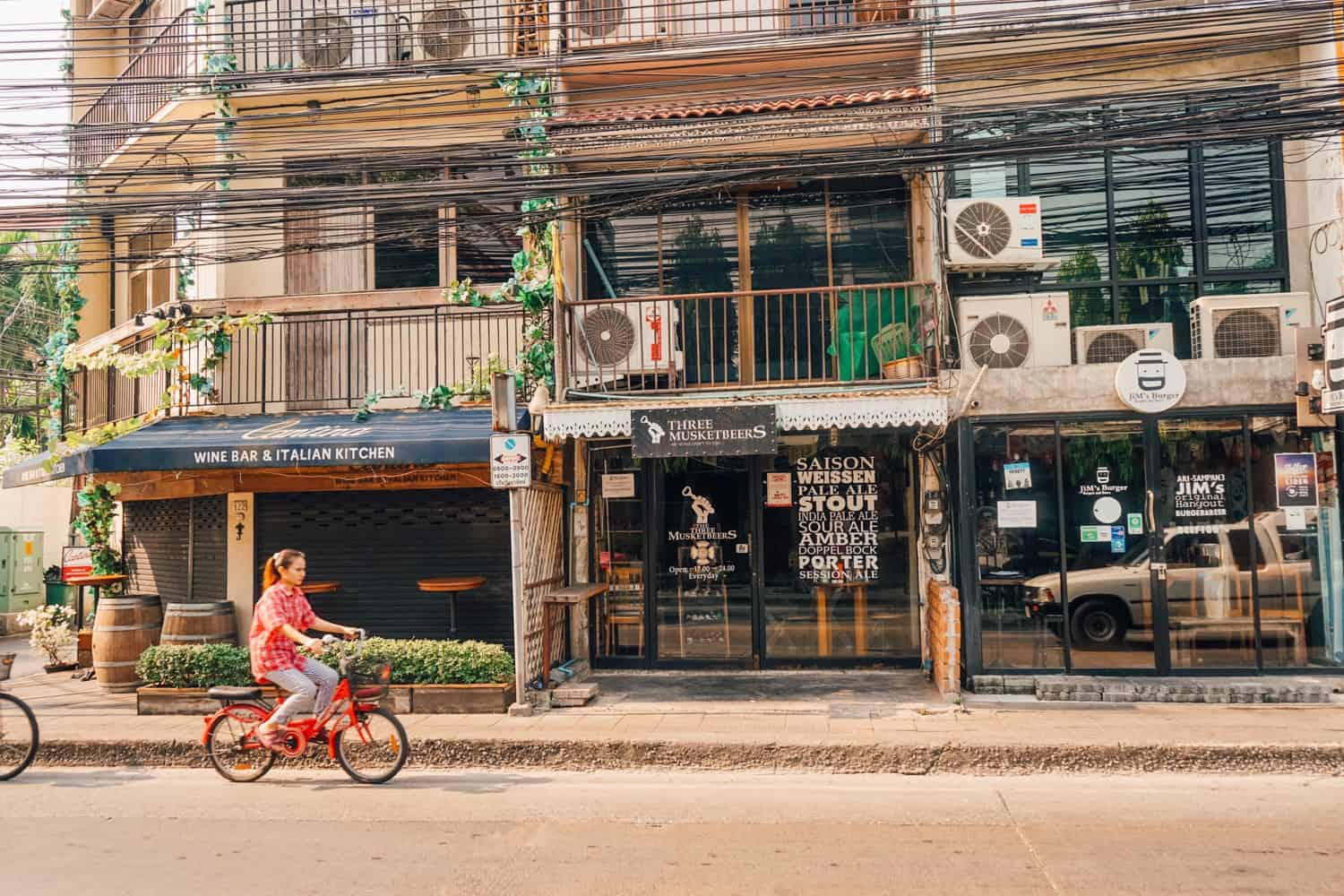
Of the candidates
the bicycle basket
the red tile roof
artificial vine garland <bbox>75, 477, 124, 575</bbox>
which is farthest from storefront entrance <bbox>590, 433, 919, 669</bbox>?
artificial vine garland <bbox>75, 477, 124, 575</bbox>

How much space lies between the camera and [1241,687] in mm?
9742

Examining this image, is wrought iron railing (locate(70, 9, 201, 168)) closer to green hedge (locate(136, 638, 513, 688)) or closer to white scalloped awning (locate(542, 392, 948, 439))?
green hedge (locate(136, 638, 513, 688))

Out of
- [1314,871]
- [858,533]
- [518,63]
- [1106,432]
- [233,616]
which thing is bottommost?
[1314,871]

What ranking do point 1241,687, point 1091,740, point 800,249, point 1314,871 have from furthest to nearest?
Answer: point 800,249 < point 1241,687 < point 1091,740 < point 1314,871

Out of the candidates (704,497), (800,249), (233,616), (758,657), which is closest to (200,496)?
(233,616)

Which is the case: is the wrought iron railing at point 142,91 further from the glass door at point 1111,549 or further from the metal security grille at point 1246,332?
the metal security grille at point 1246,332

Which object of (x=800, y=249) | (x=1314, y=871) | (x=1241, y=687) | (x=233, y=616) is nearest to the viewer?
(x=1314, y=871)

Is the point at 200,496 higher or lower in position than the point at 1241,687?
higher

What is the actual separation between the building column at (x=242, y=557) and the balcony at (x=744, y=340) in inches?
174

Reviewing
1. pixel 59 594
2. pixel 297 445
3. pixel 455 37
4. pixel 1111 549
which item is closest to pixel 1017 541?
pixel 1111 549

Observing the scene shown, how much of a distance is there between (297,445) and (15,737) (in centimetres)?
350

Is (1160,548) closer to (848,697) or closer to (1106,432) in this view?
(1106,432)

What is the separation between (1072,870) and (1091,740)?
297cm

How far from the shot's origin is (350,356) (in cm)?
1253
